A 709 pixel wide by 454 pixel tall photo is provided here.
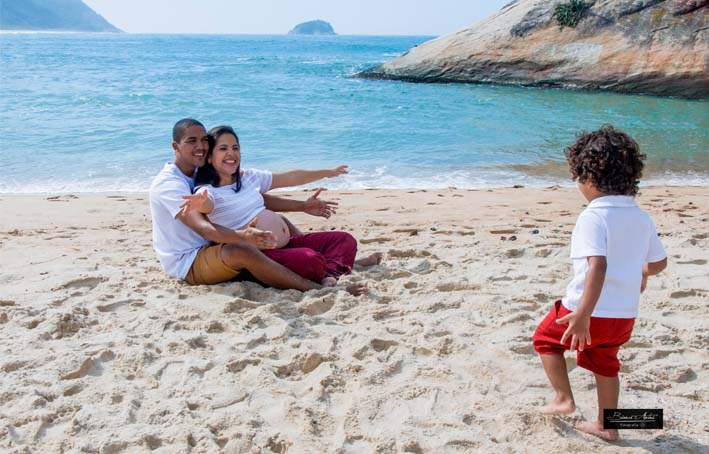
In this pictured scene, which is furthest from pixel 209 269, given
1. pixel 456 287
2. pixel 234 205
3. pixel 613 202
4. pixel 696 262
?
pixel 696 262

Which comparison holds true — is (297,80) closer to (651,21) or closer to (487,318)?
(651,21)

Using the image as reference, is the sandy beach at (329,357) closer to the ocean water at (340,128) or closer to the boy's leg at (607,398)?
the boy's leg at (607,398)

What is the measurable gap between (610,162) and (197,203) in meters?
2.58

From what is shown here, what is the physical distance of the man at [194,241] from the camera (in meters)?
4.31

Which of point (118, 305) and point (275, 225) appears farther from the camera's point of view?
point (275, 225)

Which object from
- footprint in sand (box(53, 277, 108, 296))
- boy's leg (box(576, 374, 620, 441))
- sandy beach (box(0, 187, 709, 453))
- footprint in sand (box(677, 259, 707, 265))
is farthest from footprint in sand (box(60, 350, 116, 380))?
footprint in sand (box(677, 259, 707, 265))

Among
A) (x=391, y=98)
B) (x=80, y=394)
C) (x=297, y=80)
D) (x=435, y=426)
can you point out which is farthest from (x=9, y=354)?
(x=297, y=80)

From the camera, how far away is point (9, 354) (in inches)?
133

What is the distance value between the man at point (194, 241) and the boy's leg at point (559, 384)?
174cm

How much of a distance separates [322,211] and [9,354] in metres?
2.38

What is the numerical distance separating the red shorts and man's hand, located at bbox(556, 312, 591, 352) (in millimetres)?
74

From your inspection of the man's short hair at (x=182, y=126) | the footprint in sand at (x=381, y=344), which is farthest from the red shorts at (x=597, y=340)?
the man's short hair at (x=182, y=126)

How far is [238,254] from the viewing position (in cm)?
432

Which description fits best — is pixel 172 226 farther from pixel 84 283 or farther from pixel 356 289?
pixel 356 289
